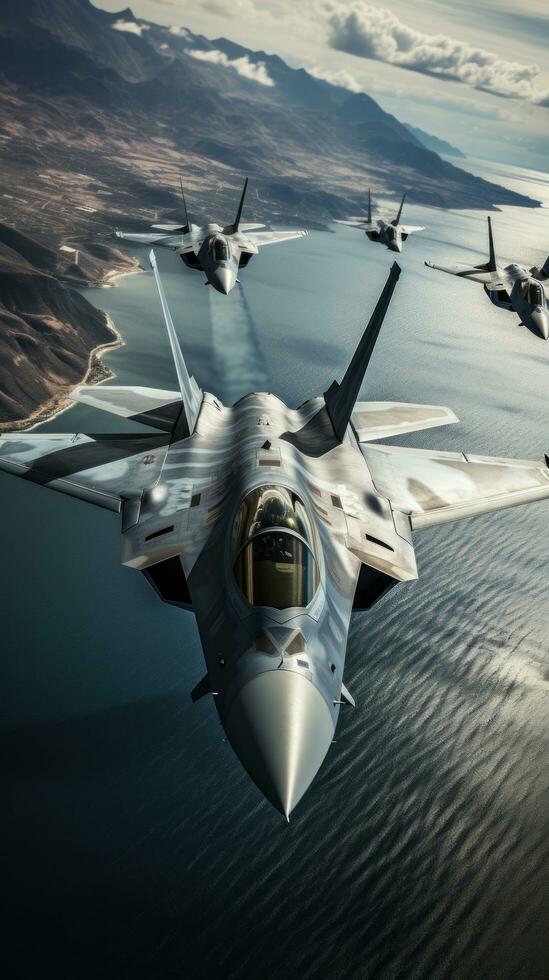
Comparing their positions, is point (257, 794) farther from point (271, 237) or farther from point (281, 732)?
point (271, 237)

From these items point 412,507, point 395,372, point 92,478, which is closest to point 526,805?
point 412,507

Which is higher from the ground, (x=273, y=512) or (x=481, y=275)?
(x=481, y=275)

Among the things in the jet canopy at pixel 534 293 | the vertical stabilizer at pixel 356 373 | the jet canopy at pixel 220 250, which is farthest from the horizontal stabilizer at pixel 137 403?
the jet canopy at pixel 534 293

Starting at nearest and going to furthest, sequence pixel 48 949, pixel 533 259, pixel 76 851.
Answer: pixel 48 949 → pixel 76 851 → pixel 533 259

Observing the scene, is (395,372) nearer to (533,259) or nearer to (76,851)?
(76,851)

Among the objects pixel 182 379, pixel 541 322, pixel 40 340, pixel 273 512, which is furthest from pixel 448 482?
pixel 40 340

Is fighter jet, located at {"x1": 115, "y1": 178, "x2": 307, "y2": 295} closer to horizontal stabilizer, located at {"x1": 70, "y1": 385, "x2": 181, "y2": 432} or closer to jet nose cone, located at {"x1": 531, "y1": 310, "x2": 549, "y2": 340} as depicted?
horizontal stabilizer, located at {"x1": 70, "y1": 385, "x2": 181, "y2": 432}

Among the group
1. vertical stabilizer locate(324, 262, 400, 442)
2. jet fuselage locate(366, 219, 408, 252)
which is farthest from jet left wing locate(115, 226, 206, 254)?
vertical stabilizer locate(324, 262, 400, 442)
